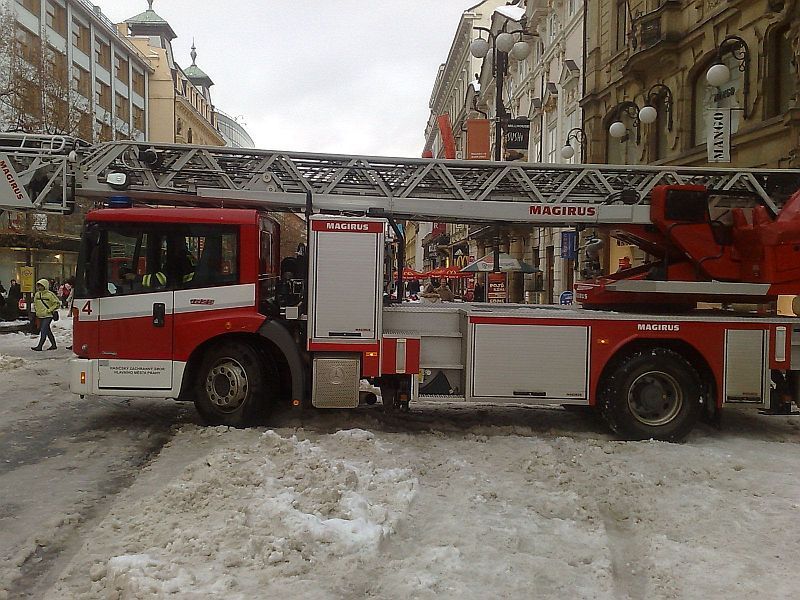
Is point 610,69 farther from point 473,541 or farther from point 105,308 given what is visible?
point 473,541

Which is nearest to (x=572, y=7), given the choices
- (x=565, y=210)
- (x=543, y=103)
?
(x=543, y=103)

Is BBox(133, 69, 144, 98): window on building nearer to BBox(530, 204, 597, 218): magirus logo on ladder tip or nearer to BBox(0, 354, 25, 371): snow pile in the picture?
BBox(0, 354, 25, 371): snow pile

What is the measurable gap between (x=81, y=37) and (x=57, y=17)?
4487mm

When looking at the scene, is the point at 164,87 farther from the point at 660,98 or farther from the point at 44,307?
the point at 660,98

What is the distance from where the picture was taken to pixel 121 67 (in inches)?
2242

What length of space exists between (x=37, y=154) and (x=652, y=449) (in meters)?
7.60

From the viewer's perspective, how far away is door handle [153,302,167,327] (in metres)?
7.78

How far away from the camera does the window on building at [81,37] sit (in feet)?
154

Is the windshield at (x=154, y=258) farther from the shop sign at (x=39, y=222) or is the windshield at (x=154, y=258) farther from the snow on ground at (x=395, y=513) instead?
the shop sign at (x=39, y=222)

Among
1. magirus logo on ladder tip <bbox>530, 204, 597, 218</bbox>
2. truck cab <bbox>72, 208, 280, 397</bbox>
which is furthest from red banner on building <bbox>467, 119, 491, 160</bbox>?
truck cab <bbox>72, 208, 280, 397</bbox>

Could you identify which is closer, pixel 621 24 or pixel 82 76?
pixel 621 24

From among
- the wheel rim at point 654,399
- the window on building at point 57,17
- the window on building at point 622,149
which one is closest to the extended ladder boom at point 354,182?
the wheel rim at point 654,399

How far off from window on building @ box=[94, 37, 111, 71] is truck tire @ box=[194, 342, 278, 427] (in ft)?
165

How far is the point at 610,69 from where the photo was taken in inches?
948
